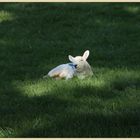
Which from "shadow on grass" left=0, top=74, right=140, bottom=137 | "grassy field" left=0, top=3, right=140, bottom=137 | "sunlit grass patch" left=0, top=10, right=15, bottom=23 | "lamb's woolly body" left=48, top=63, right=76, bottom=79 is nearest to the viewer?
"shadow on grass" left=0, top=74, right=140, bottom=137

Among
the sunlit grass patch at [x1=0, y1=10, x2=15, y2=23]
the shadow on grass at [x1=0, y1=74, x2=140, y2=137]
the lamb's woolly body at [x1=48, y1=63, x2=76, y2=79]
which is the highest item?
the sunlit grass patch at [x1=0, y1=10, x2=15, y2=23]

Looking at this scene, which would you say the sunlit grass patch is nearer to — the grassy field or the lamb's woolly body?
the grassy field

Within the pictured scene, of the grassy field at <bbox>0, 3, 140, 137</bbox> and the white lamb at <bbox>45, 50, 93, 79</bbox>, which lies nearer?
the grassy field at <bbox>0, 3, 140, 137</bbox>

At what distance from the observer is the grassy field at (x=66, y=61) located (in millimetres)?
6664

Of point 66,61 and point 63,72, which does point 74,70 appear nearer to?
point 63,72

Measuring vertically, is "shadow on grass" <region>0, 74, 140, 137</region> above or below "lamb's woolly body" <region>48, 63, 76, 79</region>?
below

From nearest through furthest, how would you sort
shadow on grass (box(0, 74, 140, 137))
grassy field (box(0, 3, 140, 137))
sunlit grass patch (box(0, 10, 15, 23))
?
shadow on grass (box(0, 74, 140, 137)), grassy field (box(0, 3, 140, 137)), sunlit grass patch (box(0, 10, 15, 23))

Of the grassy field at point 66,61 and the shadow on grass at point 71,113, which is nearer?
the shadow on grass at point 71,113

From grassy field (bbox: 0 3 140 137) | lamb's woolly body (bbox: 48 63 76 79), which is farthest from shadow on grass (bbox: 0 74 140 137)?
lamb's woolly body (bbox: 48 63 76 79)

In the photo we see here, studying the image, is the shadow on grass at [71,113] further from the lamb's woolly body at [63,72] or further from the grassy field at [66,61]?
the lamb's woolly body at [63,72]

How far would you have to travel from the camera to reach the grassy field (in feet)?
21.9

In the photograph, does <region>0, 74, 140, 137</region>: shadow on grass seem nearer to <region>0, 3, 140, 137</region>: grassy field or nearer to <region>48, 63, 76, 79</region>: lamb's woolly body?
<region>0, 3, 140, 137</region>: grassy field

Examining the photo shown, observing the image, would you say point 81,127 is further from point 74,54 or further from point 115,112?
point 74,54

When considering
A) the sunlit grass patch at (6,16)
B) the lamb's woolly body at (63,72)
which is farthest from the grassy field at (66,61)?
the lamb's woolly body at (63,72)
